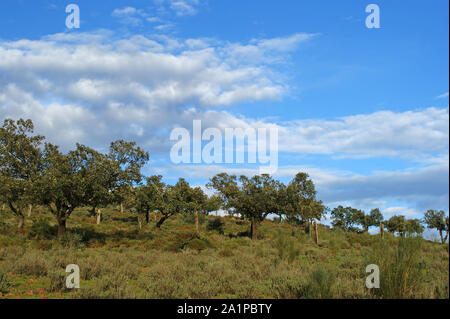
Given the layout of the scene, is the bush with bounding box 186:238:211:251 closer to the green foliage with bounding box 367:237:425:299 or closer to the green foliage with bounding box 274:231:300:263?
the green foliage with bounding box 274:231:300:263

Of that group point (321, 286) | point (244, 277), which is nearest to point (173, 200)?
point (244, 277)

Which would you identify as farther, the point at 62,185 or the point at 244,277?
the point at 62,185

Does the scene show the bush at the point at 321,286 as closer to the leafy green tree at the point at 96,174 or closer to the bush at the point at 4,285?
the bush at the point at 4,285

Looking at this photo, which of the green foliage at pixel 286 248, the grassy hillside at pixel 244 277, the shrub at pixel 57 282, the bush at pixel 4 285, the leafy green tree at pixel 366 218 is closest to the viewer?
the grassy hillside at pixel 244 277

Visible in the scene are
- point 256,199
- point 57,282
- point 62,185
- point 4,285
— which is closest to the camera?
point 4,285

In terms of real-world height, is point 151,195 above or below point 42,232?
above

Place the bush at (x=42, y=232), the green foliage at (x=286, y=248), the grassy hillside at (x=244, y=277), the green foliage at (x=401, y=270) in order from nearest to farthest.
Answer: the green foliage at (x=401, y=270) → the grassy hillside at (x=244, y=277) → the green foliage at (x=286, y=248) → the bush at (x=42, y=232)

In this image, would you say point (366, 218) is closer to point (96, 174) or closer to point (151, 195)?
point (151, 195)

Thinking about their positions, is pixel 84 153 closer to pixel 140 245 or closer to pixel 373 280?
pixel 140 245

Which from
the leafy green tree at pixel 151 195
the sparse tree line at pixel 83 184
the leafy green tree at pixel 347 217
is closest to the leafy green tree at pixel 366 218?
the leafy green tree at pixel 347 217

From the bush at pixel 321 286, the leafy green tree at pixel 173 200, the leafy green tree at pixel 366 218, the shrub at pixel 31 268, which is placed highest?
the leafy green tree at pixel 173 200

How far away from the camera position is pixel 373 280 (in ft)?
31.2
